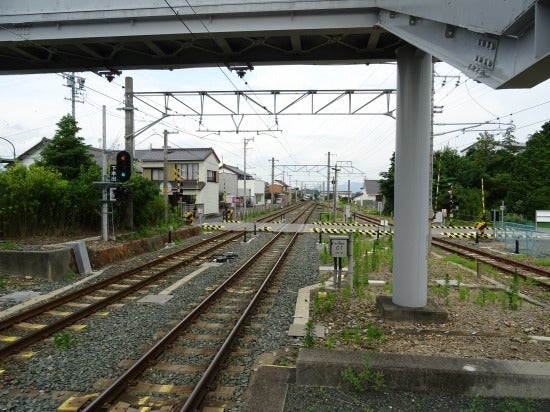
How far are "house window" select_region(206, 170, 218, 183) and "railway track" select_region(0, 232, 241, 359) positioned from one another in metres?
33.8

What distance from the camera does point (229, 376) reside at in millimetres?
4906

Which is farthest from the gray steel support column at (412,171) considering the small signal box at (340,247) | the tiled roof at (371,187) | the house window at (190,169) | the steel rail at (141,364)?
the tiled roof at (371,187)

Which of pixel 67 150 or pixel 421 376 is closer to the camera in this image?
pixel 421 376

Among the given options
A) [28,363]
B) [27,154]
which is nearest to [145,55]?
[28,363]

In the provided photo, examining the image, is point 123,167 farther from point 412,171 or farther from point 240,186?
point 240,186

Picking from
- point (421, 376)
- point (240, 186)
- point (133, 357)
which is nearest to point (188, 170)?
point (240, 186)

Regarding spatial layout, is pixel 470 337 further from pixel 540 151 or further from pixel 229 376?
pixel 540 151

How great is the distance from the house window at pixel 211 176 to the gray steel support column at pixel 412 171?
39036 millimetres

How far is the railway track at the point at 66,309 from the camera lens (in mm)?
5984

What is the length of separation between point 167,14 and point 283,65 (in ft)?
9.36

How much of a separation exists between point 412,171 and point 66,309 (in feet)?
21.3

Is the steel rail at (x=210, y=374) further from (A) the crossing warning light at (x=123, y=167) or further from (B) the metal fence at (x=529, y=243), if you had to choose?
(B) the metal fence at (x=529, y=243)

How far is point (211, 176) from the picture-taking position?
46.6 metres

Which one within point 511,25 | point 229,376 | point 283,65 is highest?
point 283,65
